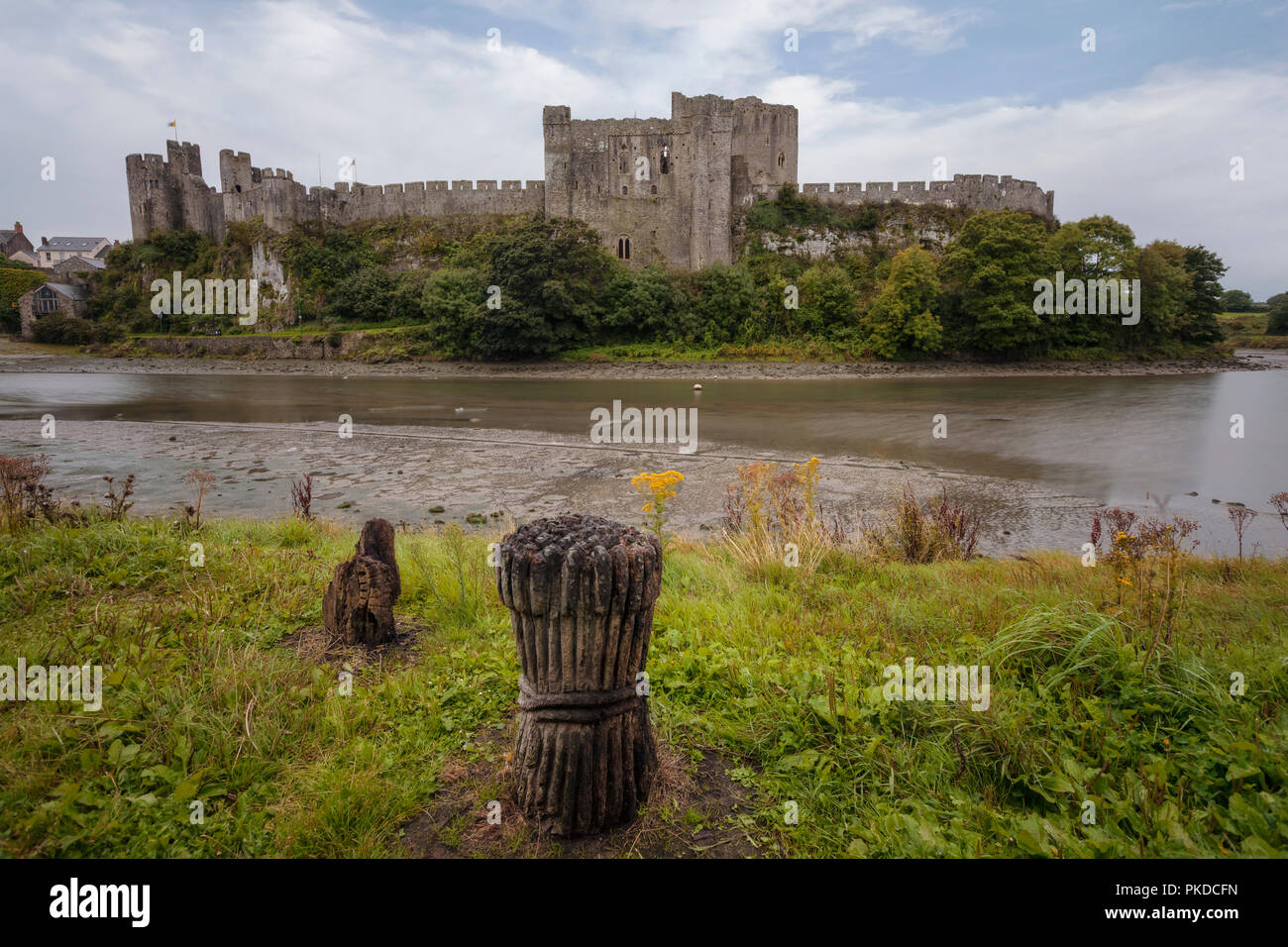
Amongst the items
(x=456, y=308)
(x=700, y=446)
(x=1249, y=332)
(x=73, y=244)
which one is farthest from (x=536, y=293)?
(x=73, y=244)

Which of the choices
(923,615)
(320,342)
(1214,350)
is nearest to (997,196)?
(1214,350)

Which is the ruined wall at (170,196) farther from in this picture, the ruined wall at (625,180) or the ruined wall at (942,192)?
the ruined wall at (942,192)

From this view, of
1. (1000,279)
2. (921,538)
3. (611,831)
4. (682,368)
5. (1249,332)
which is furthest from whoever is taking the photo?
(1249,332)

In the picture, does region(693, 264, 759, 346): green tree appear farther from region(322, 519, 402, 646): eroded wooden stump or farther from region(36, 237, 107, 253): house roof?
region(36, 237, 107, 253): house roof

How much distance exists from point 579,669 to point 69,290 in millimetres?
67822

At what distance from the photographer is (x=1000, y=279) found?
3591 cm

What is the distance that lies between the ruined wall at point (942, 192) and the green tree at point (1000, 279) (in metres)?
9.23

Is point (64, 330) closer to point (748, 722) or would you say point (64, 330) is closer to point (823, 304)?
point (823, 304)

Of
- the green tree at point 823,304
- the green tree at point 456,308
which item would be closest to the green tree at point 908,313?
the green tree at point 823,304

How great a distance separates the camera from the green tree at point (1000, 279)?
35.8 m

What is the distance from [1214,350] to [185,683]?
5154cm

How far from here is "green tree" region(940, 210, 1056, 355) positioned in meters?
35.8

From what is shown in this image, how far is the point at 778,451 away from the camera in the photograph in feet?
47.9

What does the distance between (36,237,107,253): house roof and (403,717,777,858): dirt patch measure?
131318mm
